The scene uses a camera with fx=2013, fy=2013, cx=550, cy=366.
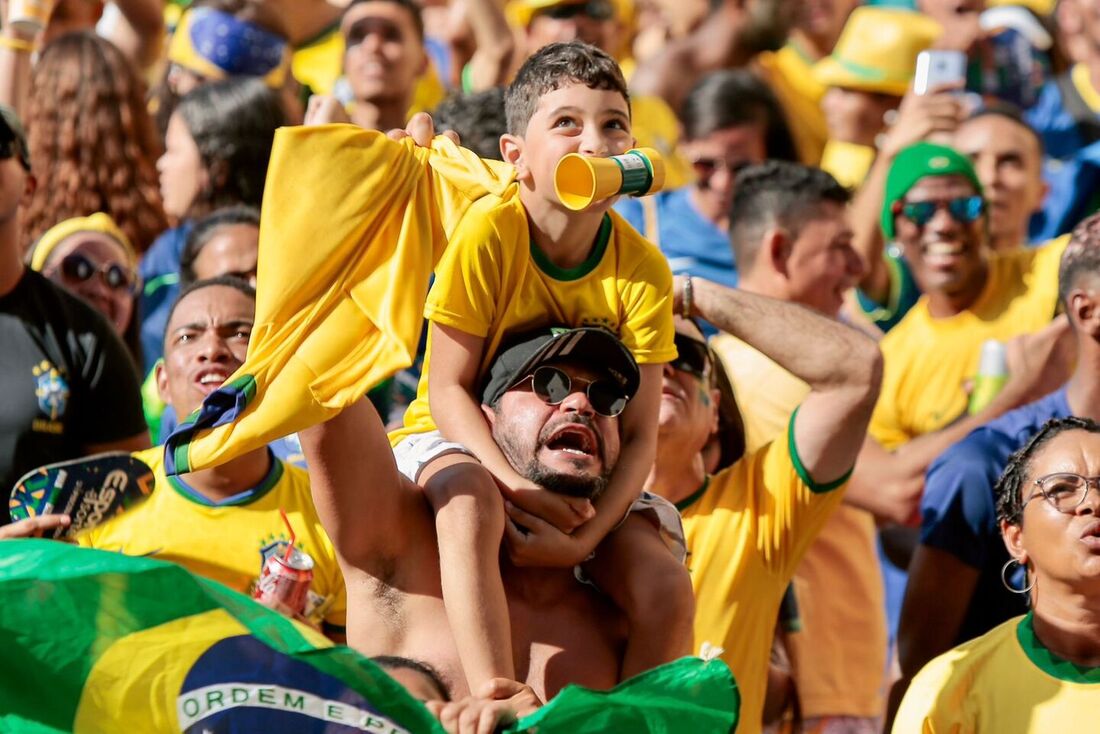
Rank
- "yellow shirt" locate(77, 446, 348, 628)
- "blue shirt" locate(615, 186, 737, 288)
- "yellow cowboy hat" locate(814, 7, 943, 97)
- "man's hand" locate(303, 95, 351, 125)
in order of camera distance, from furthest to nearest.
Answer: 1. "yellow cowboy hat" locate(814, 7, 943, 97)
2. "blue shirt" locate(615, 186, 737, 288)
3. "man's hand" locate(303, 95, 351, 125)
4. "yellow shirt" locate(77, 446, 348, 628)

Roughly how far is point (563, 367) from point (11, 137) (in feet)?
6.37

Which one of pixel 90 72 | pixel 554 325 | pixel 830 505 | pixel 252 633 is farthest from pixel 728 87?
pixel 252 633

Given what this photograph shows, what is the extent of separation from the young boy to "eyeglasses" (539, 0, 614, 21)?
3.95 m

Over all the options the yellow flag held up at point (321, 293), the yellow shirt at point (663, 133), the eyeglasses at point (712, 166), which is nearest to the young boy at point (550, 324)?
the yellow flag held up at point (321, 293)

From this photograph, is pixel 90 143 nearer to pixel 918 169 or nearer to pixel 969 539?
pixel 918 169

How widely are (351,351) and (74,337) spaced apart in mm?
1593

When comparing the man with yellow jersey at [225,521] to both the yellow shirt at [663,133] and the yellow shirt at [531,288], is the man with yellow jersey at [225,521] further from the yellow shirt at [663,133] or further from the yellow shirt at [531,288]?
the yellow shirt at [663,133]

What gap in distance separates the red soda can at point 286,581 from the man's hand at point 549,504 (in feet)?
1.81

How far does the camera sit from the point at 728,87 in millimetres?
7715

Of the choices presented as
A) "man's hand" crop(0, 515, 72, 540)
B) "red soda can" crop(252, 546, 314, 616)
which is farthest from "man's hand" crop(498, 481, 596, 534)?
"man's hand" crop(0, 515, 72, 540)

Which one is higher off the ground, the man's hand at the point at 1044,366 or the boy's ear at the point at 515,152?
the boy's ear at the point at 515,152

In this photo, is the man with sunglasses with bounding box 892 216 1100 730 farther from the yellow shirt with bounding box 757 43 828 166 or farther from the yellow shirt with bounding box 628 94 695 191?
the yellow shirt with bounding box 757 43 828 166

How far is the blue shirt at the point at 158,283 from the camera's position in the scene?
6324 millimetres

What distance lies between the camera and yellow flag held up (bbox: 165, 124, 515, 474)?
368 cm
